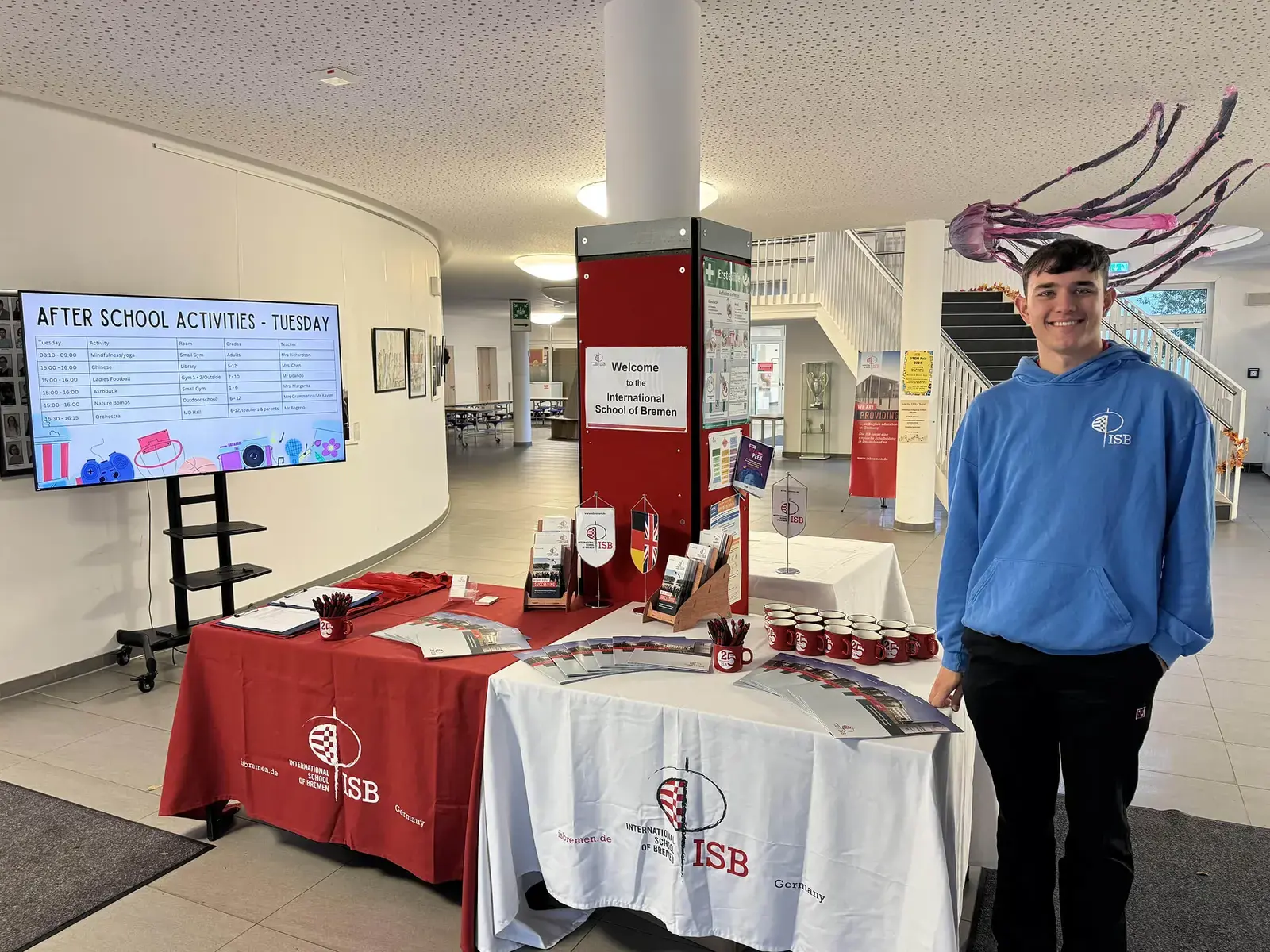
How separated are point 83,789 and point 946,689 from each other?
127 inches

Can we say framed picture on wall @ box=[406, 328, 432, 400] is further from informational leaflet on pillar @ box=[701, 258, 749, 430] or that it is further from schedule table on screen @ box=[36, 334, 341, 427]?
informational leaflet on pillar @ box=[701, 258, 749, 430]

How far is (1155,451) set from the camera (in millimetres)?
1721

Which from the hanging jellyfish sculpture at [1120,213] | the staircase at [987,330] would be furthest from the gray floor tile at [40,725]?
the staircase at [987,330]

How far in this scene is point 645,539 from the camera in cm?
287

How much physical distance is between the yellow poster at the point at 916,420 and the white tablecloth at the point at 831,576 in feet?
14.2

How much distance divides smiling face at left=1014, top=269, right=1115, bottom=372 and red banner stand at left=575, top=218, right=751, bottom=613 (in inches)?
Result: 47.5

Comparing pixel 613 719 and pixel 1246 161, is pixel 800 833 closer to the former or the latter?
pixel 613 719

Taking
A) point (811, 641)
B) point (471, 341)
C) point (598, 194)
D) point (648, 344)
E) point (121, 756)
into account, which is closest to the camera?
point (811, 641)

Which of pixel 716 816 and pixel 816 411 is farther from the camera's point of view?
pixel 816 411

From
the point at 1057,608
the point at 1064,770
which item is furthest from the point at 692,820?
the point at 1057,608

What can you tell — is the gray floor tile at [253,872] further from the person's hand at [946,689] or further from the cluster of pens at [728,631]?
the person's hand at [946,689]

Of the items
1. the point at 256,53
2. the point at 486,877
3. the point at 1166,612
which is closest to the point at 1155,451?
the point at 1166,612

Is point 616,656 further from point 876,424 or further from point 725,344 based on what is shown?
point 876,424

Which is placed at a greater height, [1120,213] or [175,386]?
[1120,213]
